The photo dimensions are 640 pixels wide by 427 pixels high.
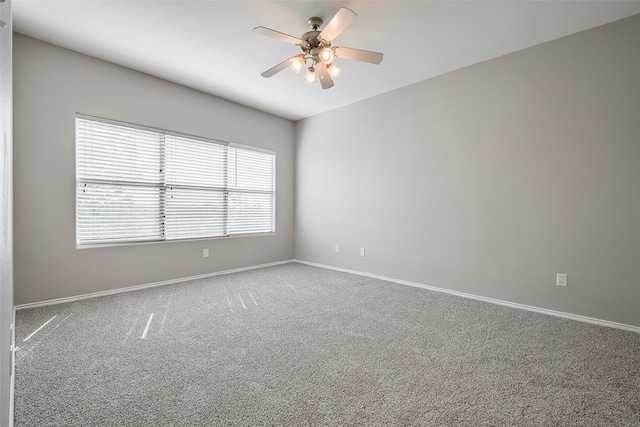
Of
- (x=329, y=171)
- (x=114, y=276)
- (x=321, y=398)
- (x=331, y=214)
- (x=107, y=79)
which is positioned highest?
(x=107, y=79)

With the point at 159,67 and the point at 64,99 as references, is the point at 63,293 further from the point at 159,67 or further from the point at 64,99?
the point at 159,67

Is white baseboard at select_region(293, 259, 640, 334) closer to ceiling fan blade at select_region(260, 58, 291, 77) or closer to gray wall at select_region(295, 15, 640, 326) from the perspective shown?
gray wall at select_region(295, 15, 640, 326)

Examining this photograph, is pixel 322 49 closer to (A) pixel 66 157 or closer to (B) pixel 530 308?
(A) pixel 66 157

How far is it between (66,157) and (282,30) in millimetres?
2671

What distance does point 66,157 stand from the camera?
320 centimetres

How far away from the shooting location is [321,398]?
5.40 feet

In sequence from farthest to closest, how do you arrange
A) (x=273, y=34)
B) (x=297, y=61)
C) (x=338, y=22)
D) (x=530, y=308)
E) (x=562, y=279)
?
(x=530, y=308), (x=562, y=279), (x=297, y=61), (x=273, y=34), (x=338, y=22)

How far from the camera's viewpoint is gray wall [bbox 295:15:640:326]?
266 cm

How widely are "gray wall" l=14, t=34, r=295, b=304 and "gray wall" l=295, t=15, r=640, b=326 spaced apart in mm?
2615

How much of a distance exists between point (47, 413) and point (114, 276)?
7.59 feet

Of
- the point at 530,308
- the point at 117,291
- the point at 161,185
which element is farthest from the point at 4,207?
the point at 530,308

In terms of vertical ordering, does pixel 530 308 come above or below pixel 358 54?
below

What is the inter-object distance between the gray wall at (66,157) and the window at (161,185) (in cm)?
12

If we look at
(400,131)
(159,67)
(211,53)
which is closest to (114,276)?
(159,67)
